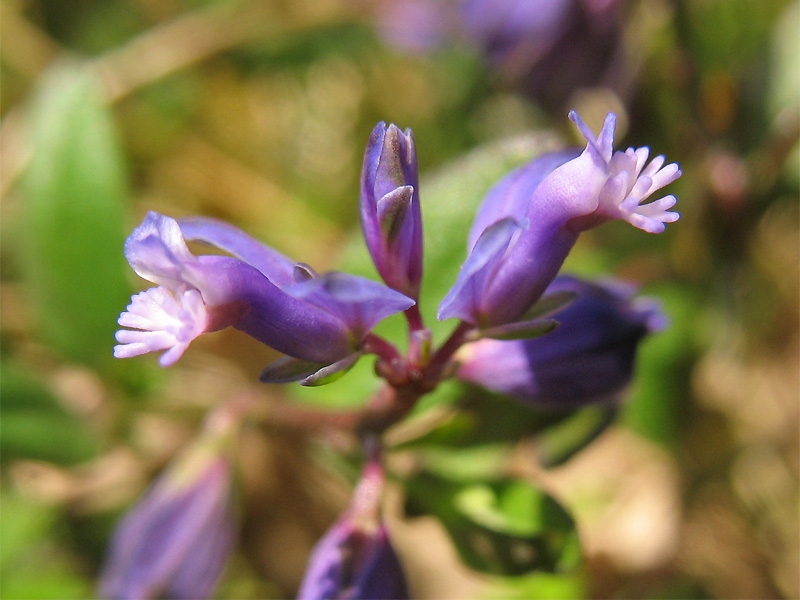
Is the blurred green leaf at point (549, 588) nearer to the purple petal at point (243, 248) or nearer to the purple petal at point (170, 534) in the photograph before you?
the purple petal at point (170, 534)

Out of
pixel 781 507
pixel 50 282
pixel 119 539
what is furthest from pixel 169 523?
pixel 781 507

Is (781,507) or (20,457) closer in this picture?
(20,457)

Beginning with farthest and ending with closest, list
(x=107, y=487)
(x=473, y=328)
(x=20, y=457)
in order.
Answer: (x=107, y=487)
(x=20, y=457)
(x=473, y=328)

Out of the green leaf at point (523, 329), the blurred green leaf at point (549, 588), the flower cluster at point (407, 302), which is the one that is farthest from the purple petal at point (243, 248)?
the blurred green leaf at point (549, 588)

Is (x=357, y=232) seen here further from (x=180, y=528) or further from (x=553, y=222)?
(x=553, y=222)

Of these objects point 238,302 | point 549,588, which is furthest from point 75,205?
point 549,588

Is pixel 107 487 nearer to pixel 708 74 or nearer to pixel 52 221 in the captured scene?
pixel 52 221

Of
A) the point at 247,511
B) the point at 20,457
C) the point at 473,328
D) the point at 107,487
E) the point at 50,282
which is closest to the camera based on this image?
the point at 473,328
